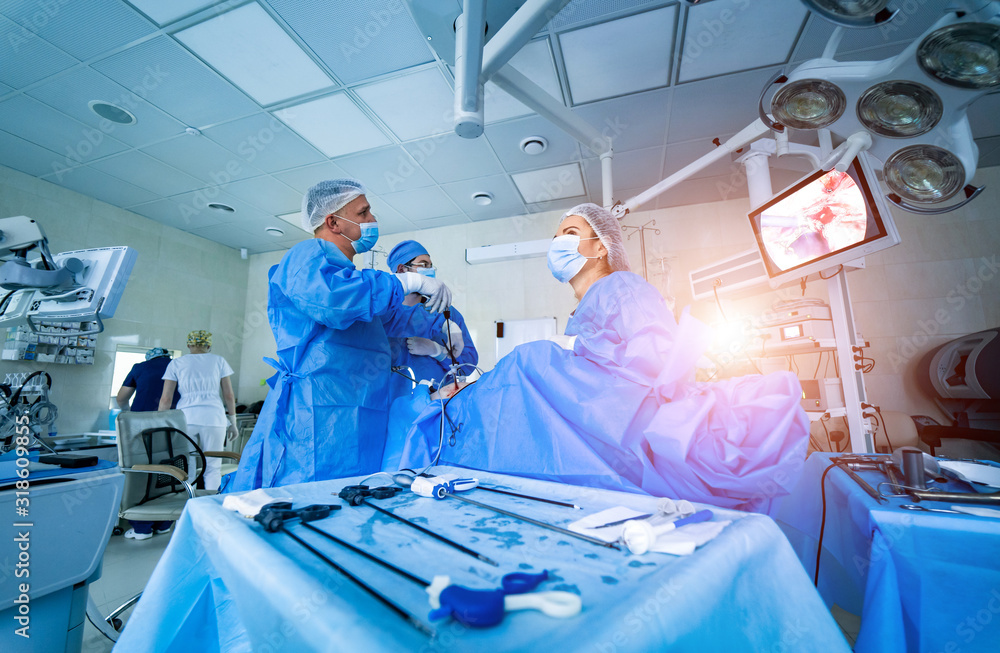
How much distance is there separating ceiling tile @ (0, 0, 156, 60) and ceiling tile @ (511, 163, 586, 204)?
281 centimetres

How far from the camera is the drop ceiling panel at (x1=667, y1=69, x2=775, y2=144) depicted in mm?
2918

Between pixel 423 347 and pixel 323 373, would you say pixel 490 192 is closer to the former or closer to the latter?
pixel 423 347

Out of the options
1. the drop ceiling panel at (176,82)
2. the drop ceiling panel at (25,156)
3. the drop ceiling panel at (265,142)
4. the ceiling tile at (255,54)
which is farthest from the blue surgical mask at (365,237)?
the drop ceiling panel at (25,156)

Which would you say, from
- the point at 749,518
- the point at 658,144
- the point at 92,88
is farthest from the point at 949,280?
the point at 92,88

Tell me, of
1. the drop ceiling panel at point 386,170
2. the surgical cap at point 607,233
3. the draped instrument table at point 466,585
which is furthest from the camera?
the drop ceiling panel at point 386,170

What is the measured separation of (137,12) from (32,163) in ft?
8.25

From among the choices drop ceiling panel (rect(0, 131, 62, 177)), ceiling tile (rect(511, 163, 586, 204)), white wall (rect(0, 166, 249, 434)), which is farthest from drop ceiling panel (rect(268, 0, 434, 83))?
white wall (rect(0, 166, 249, 434))

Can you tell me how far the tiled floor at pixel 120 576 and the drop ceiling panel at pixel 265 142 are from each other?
2.87 metres

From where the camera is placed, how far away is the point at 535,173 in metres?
4.08

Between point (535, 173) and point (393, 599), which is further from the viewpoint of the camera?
point (535, 173)

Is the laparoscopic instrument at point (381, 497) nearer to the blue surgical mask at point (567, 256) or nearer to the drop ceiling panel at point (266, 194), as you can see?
the blue surgical mask at point (567, 256)

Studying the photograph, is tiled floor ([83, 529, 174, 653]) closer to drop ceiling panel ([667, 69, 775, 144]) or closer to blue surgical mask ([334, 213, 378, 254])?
blue surgical mask ([334, 213, 378, 254])

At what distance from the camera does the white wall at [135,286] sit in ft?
13.3

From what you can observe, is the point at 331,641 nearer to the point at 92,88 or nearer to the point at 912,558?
the point at 912,558
